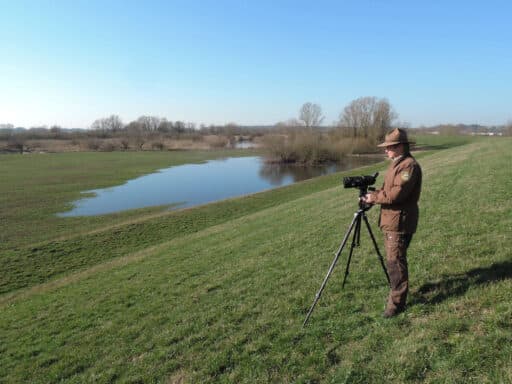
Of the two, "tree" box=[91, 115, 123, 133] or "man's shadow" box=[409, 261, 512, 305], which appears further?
"tree" box=[91, 115, 123, 133]

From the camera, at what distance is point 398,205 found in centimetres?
436

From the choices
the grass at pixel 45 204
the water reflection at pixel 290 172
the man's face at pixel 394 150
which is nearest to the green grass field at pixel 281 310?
the man's face at pixel 394 150

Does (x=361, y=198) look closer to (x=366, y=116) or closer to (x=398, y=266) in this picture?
(x=398, y=266)

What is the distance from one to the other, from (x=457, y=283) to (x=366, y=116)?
266 ft

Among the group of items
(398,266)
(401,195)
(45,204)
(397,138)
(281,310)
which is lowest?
(45,204)

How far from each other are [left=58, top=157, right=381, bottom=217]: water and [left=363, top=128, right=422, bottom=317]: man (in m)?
23.4

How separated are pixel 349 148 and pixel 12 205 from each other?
55.7 meters

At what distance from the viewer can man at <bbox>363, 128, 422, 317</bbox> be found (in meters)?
4.19

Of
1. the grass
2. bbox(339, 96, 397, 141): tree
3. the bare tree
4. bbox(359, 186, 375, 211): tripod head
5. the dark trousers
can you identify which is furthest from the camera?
the bare tree

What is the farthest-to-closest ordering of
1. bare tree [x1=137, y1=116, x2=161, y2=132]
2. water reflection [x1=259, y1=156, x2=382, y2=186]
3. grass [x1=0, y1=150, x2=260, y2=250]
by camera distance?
bare tree [x1=137, y1=116, x2=161, y2=132] < water reflection [x1=259, y1=156, x2=382, y2=186] < grass [x1=0, y1=150, x2=260, y2=250]

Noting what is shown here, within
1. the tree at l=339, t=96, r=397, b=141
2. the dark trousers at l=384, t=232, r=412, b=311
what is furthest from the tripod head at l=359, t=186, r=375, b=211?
the tree at l=339, t=96, r=397, b=141

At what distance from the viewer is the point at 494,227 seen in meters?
6.96

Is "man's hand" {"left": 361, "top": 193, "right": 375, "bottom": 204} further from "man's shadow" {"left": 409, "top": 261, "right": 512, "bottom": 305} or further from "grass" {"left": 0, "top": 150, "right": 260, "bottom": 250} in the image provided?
"grass" {"left": 0, "top": 150, "right": 260, "bottom": 250}

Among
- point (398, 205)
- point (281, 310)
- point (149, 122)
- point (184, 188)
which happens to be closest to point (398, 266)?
point (398, 205)
